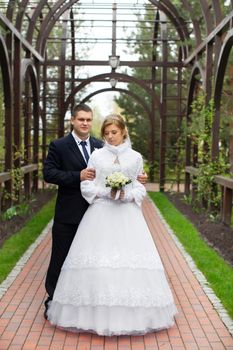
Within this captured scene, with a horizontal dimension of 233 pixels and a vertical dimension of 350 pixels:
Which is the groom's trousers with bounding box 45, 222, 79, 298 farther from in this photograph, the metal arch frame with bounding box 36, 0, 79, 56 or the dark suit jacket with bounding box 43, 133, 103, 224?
the metal arch frame with bounding box 36, 0, 79, 56

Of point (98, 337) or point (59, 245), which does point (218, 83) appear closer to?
point (59, 245)

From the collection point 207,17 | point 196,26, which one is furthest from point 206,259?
point 196,26

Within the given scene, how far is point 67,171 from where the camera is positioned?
505cm

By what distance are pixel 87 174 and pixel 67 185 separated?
0.25 metres

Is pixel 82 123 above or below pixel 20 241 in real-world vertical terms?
above

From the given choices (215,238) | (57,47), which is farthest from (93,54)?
(215,238)

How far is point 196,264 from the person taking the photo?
7375 millimetres

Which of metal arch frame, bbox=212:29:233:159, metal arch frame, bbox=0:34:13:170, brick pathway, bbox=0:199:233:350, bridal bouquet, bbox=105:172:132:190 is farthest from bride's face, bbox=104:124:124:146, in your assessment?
metal arch frame, bbox=0:34:13:170

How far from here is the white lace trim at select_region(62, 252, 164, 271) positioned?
462cm

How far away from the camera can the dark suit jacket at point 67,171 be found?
5.05m

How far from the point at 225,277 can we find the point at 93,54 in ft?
85.4

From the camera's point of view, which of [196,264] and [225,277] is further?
[196,264]

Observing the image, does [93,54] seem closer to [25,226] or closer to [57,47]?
[57,47]

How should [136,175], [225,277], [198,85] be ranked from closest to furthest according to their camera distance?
[136,175] → [225,277] → [198,85]
